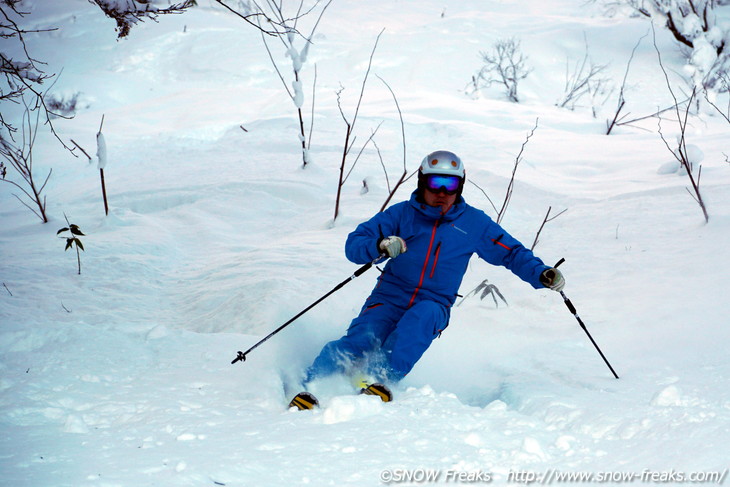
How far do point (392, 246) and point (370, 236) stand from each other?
30 centimetres

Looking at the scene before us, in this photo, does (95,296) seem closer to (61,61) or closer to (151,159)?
(151,159)

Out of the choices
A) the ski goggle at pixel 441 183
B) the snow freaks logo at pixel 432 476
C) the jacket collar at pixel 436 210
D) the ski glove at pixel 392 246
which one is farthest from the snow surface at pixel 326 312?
the ski goggle at pixel 441 183

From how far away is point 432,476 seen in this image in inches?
68.9

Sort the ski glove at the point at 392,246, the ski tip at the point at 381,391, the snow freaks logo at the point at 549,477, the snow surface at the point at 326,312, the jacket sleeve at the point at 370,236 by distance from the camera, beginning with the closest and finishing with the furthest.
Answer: the snow freaks logo at the point at 549,477 < the snow surface at the point at 326,312 < the ski tip at the point at 381,391 < the ski glove at the point at 392,246 < the jacket sleeve at the point at 370,236

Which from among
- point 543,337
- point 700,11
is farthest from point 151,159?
point 700,11

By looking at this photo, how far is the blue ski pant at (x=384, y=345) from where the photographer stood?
279 cm

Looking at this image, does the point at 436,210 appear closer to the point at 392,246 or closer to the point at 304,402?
the point at 392,246

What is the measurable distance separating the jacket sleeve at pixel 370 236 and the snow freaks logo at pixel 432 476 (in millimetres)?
1271

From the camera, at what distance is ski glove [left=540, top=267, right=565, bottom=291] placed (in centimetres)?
279

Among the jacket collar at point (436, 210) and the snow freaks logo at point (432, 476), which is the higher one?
the jacket collar at point (436, 210)

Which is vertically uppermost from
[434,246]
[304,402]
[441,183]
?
[441,183]

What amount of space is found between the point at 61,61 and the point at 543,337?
1670 centimetres

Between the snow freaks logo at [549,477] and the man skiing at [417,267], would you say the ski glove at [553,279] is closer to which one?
the man skiing at [417,267]

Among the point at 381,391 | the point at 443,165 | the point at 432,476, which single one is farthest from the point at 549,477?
the point at 443,165
